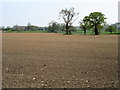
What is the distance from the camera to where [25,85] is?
15.8ft

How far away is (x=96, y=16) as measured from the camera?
209 ft

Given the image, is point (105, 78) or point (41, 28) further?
point (41, 28)

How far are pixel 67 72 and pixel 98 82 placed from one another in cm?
132

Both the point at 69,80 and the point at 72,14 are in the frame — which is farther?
the point at 72,14

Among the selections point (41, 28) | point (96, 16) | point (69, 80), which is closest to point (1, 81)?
point (69, 80)

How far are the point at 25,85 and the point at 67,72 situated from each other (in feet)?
5.80

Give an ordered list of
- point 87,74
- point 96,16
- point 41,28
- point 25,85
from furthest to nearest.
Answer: point 41,28, point 96,16, point 87,74, point 25,85

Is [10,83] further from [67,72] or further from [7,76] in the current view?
[67,72]

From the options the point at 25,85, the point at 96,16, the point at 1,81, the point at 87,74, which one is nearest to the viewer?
the point at 25,85

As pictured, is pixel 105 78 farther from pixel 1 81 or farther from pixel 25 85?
pixel 1 81

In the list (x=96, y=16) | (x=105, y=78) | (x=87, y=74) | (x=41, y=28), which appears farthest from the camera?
(x=41, y=28)

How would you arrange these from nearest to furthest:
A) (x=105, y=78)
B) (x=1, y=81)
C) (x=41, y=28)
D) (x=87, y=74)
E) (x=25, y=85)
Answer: (x=25, y=85) < (x=1, y=81) < (x=105, y=78) < (x=87, y=74) < (x=41, y=28)

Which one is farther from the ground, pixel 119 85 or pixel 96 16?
pixel 96 16

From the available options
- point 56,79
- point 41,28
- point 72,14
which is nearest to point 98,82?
point 56,79
